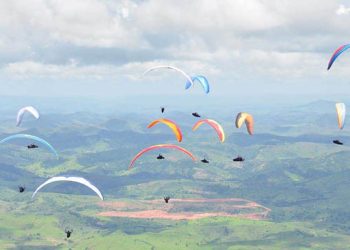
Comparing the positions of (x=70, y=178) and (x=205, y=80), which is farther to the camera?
(x=205, y=80)

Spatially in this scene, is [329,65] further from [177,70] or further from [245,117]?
[177,70]

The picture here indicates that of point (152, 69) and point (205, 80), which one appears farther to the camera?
point (205, 80)

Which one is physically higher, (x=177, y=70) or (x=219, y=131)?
(x=177, y=70)

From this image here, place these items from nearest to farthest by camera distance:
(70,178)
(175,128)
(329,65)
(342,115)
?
(70,178) < (329,65) < (342,115) < (175,128)

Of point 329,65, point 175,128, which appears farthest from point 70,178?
point 329,65

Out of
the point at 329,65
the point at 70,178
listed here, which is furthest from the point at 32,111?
the point at 329,65

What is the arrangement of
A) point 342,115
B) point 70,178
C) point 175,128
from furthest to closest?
point 175,128, point 342,115, point 70,178

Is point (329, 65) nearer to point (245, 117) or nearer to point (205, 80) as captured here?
point (245, 117)

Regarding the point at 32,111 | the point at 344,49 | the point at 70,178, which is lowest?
the point at 70,178

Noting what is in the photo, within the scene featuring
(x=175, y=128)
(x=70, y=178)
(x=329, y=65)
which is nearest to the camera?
(x=70, y=178)
